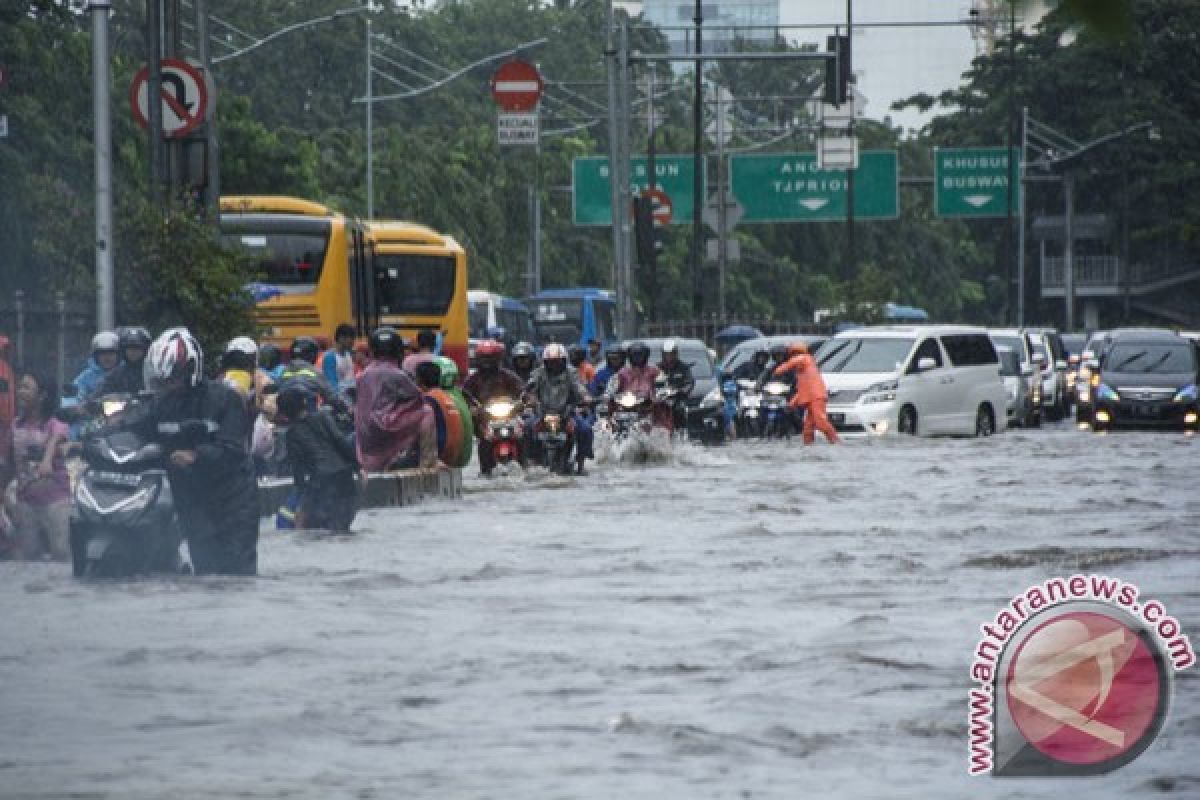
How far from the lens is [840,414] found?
124 ft

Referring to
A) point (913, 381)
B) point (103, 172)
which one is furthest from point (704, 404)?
point (103, 172)

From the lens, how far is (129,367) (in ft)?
59.6

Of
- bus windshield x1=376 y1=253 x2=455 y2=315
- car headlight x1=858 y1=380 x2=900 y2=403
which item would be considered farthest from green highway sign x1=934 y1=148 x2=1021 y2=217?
car headlight x1=858 y1=380 x2=900 y2=403

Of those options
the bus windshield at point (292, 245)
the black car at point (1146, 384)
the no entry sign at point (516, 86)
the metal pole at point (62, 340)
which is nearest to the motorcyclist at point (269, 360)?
the metal pole at point (62, 340)

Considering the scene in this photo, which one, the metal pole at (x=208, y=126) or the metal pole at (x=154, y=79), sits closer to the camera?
the metal pole at (x=154, y=79)

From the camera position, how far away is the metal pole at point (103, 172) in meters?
24.1

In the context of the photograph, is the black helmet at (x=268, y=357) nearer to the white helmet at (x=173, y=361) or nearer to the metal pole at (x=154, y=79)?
the metal pole at (x=154, y=79)

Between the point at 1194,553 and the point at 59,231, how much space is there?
13.7 metres

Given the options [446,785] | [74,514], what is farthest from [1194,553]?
[446,785]

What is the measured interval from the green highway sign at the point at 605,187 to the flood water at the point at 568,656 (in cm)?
4242

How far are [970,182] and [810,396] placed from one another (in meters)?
33.7

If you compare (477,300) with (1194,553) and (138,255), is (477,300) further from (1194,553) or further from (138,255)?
(1194,553)

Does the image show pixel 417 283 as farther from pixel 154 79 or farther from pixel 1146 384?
pixel 154 79

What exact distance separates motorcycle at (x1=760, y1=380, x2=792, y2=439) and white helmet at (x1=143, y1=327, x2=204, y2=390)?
24.9 metres
